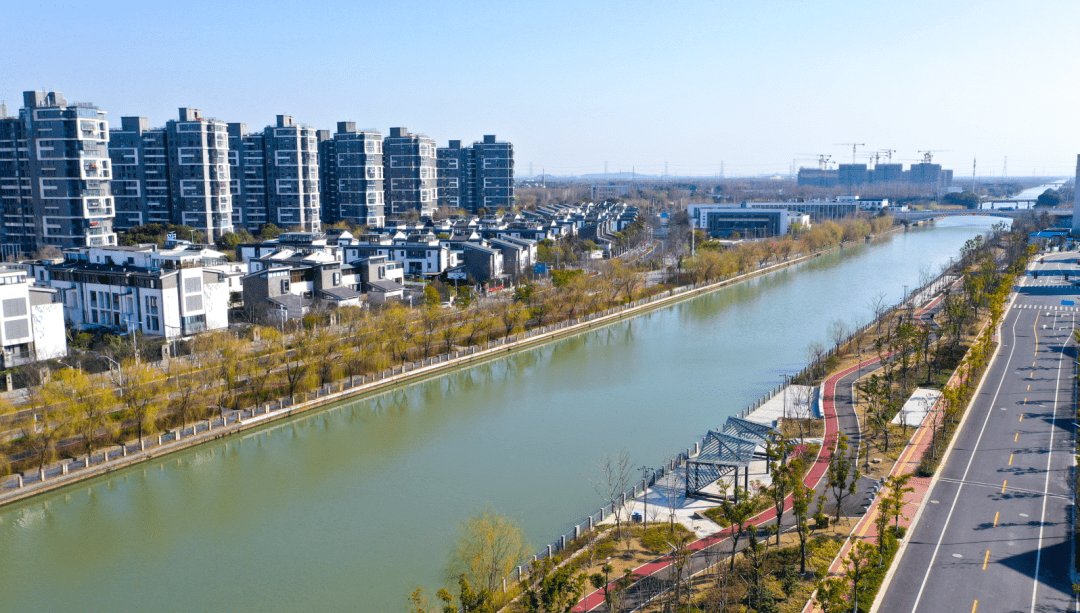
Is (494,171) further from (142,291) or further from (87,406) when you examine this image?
(87,406)

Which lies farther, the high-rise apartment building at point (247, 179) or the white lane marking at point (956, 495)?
the high-rise apartment building at point (247, 179)

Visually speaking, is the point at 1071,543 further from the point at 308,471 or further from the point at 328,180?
the point at 328,180

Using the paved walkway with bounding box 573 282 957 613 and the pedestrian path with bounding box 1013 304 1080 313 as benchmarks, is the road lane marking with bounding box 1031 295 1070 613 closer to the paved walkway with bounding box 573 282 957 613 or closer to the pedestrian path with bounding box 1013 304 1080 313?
the paved walkway with bounding box 573 282 957 613

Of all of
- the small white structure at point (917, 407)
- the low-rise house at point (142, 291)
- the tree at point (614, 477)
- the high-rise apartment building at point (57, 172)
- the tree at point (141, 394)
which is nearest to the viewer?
the tree at point (614, 477)

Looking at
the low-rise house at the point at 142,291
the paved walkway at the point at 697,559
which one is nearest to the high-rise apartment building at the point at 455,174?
the low-rise house at the point at 142,291

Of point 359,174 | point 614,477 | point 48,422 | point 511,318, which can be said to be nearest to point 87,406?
point 48,422

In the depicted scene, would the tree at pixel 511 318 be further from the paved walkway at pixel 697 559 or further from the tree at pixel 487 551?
the tree at pixel 487 551

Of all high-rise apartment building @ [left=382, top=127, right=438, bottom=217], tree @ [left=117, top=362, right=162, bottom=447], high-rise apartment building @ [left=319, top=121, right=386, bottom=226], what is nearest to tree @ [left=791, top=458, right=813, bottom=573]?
tree @ [left=117, top=362, right=162, bottom=447]
